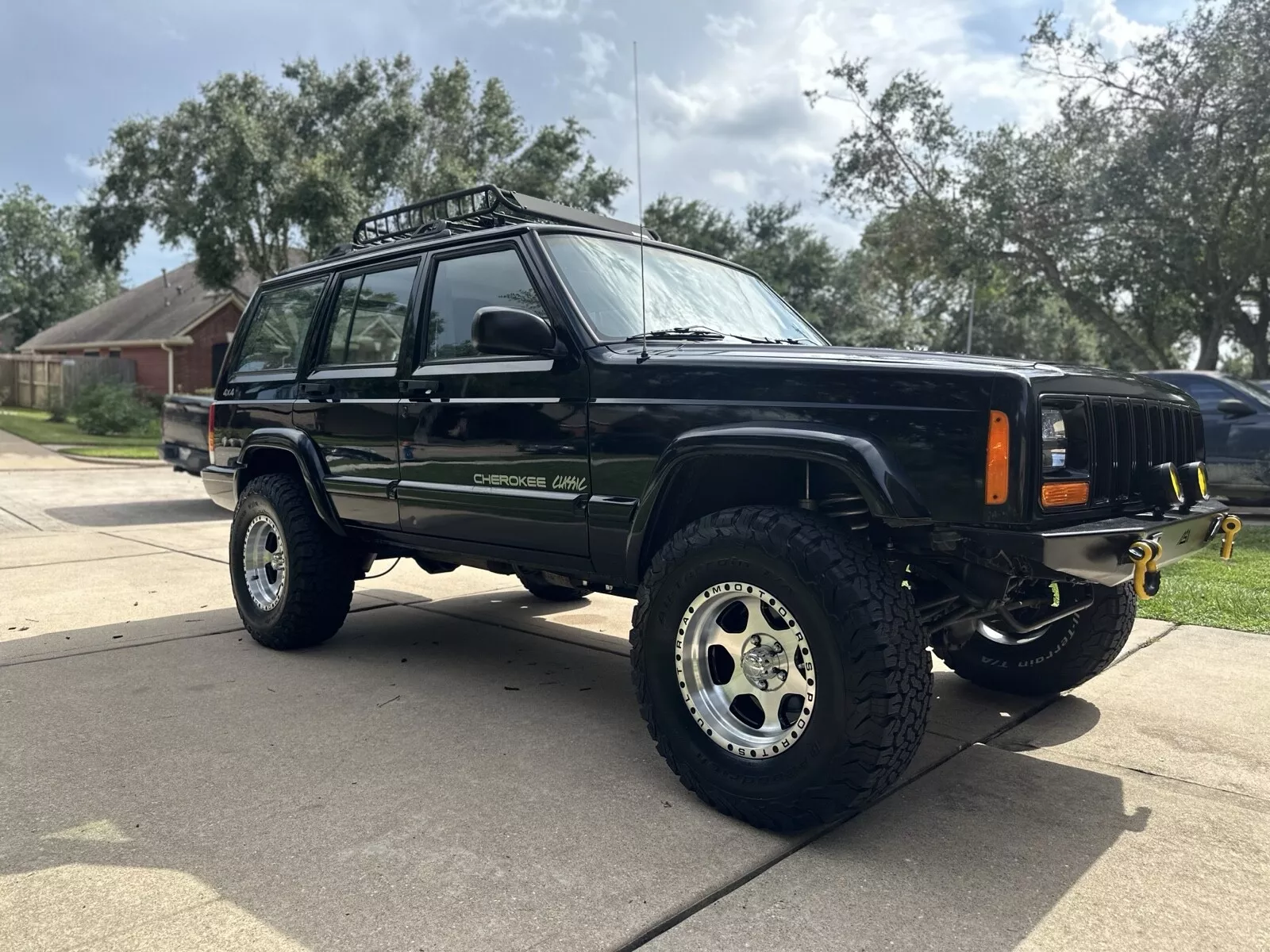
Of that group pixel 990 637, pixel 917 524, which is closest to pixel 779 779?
pixel 917 524

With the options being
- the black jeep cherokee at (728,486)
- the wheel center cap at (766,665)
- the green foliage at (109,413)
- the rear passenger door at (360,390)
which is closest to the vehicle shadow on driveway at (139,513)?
the rear passenger door at (360,390)

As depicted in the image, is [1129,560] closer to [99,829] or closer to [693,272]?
[693,272]

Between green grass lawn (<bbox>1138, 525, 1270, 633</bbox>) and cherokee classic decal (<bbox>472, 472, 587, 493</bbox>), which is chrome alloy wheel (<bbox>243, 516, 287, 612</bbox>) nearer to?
cherokee classic decal (<bbox>472, 472, 587, 493</bbox>)

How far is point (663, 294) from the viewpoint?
165 inches

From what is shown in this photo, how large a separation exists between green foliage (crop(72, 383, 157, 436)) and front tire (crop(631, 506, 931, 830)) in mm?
24483

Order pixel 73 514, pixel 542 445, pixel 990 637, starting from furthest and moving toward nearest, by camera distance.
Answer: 1. pixel 73 514
2. pixel 990 637
3. pixel 542 445

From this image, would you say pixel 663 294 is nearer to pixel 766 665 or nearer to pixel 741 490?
pixel 741 490

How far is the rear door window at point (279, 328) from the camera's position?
17.2 feet

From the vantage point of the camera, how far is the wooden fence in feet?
96.7

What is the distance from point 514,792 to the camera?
323cm

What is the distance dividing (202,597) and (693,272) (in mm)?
4093

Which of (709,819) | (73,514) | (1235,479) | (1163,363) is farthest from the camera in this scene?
(1163,363)

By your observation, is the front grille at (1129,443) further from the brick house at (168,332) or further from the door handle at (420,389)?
the brick house at (168,332)

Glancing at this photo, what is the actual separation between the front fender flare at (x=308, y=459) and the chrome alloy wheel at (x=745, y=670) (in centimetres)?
245
